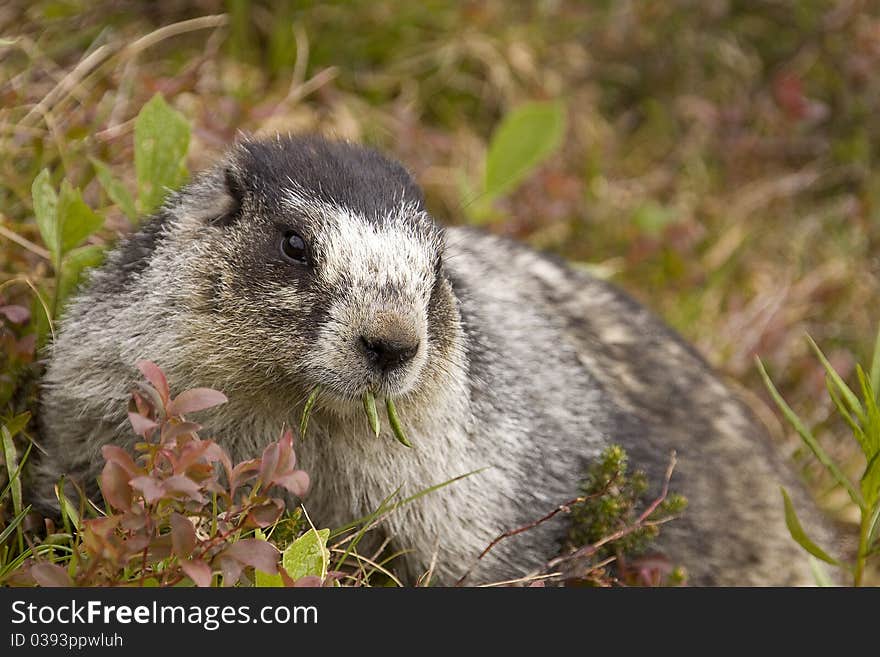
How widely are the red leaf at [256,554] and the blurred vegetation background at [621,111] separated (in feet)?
9.51

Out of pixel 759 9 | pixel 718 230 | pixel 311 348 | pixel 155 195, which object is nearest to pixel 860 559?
pixel 311 348

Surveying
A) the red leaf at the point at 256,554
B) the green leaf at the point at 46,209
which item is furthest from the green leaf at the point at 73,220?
the red leaf at the point at 256,554

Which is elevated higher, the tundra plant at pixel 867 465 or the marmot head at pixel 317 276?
the marmot head at pixel 317 276

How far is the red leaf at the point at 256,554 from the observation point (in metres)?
3.45

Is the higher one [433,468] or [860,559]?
[433,468]

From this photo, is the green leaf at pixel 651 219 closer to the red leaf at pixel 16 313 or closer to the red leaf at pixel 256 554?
the red leaf at pixel 16 313

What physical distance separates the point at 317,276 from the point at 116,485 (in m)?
0.96

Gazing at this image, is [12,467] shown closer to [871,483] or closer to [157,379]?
[157,379]

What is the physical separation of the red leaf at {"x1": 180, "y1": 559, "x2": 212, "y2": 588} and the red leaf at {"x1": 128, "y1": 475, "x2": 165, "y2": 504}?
206mm

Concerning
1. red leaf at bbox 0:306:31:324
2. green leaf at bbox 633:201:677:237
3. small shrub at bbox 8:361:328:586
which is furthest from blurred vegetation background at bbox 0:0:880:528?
small shrub at bbox 8:361:328:586

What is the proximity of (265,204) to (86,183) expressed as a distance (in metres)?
1.71

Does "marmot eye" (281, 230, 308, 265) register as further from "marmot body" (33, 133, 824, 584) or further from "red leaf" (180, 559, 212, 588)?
"red leaf" (180, 559, 212, 588)
